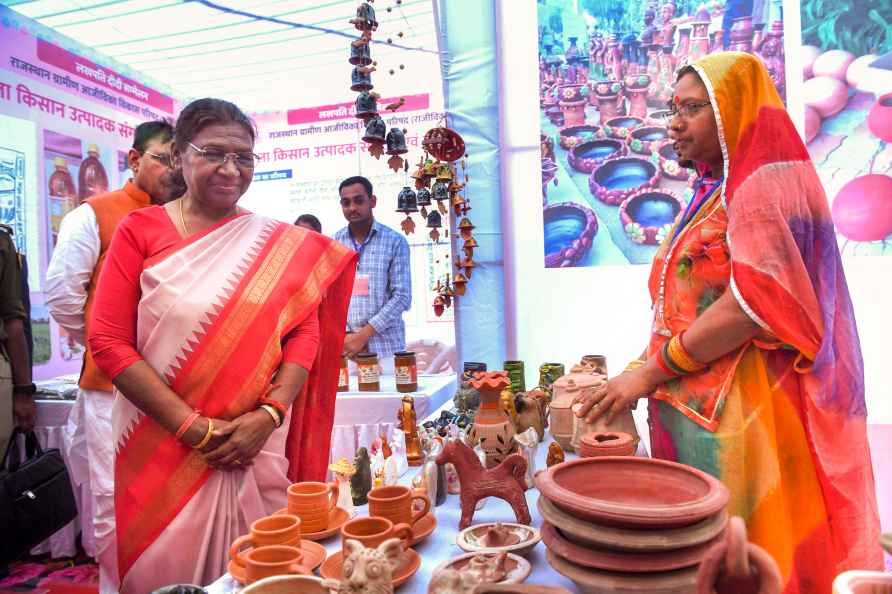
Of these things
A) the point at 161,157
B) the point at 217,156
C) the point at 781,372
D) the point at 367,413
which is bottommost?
the point at 367,413

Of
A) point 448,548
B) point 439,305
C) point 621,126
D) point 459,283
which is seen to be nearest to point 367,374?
point 439,305

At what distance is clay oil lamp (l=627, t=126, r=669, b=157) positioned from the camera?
2.89 meters

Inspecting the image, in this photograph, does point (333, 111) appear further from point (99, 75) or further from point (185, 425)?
point (185, 425)

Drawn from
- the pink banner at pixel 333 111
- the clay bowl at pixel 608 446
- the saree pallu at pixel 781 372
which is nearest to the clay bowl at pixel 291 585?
the clay bowl at pixel 608 446

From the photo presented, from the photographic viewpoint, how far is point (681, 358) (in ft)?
4.75

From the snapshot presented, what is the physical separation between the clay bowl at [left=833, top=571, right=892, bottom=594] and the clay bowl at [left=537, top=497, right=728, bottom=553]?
0.19 meters

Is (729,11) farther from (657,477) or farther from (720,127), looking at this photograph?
(657,477)

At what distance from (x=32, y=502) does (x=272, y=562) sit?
206cm

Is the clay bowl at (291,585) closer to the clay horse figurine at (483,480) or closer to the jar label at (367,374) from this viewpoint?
the clay horse figurine at (483,480)

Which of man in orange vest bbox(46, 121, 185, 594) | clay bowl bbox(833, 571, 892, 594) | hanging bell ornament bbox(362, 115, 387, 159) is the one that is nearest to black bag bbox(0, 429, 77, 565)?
man in orange vest bbox(46, 121, 185, 594)

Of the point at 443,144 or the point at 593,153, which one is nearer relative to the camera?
the point at 443,144

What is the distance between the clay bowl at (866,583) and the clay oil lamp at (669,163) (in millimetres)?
2438

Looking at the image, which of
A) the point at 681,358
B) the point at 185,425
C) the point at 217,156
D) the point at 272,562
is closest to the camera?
the point at 272,562

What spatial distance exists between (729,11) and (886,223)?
1.15 meters
